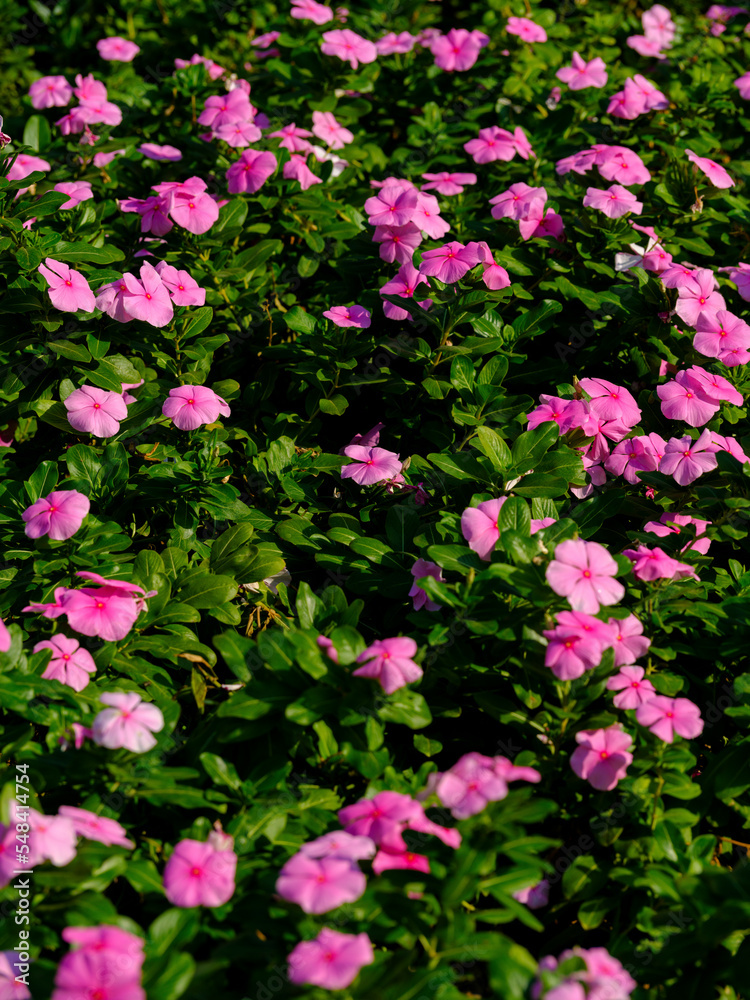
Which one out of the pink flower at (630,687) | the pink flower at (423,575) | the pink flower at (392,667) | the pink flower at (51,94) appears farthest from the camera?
the pink flower at (51,94)

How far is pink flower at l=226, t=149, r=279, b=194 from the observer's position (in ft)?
10.9

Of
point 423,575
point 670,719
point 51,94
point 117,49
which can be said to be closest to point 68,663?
point 423,575

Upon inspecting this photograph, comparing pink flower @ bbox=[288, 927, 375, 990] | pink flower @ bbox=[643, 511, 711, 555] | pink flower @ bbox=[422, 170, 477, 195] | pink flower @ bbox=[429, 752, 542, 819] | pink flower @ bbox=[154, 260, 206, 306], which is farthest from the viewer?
pink flower @ bbox=[422, 170, 477, 195]

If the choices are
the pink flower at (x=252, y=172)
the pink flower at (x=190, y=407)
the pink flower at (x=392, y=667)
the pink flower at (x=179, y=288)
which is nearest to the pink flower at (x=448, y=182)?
the pink flower at (x=252, y=172)

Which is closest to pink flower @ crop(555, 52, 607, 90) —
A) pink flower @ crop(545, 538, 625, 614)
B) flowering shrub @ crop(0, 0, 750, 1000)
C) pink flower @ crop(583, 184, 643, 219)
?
flowering shrub @ crop(0, 0, 750, 1000)

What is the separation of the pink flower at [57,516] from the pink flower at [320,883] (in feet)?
3.50

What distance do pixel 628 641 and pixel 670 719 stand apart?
Result: 20 centimetres

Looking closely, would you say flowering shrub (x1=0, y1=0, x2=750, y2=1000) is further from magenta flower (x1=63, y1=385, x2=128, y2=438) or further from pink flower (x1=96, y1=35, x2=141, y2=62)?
pink flower (x1=96, y1=35, x2=141, y2=62)

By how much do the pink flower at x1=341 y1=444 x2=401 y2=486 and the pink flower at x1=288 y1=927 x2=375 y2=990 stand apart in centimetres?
140

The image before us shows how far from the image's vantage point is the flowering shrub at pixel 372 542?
5.68ft

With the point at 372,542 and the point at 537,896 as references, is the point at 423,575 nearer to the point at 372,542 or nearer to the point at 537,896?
the point at 372,542

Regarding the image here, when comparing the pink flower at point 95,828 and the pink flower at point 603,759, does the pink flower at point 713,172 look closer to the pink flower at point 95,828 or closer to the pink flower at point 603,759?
the pink flower at point 603,759

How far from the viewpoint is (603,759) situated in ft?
6.57

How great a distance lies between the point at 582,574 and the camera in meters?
2.00
